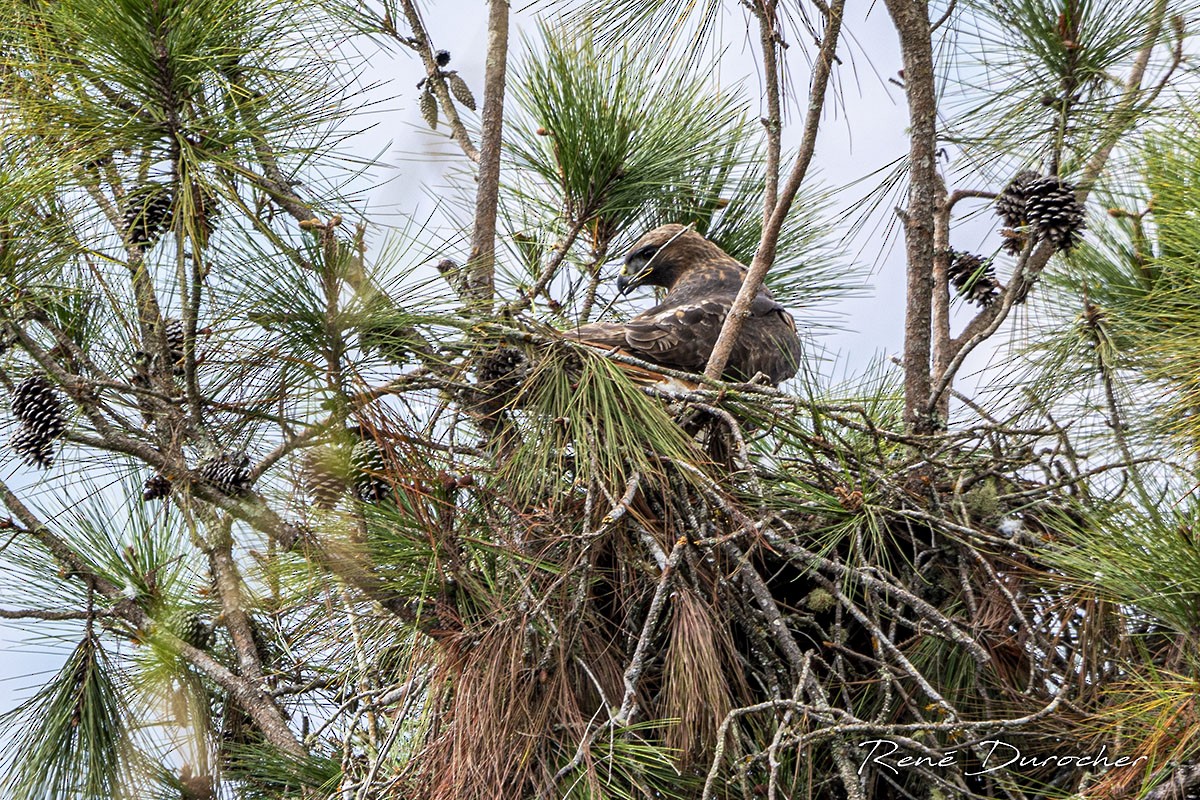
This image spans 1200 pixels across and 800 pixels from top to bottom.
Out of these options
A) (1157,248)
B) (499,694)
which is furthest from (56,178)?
(1157,248)

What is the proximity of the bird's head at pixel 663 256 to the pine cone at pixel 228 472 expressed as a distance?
1655 mm

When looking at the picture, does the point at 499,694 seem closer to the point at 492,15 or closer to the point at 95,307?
the point at 95,307

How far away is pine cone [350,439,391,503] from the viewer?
290 cm

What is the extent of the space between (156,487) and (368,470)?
0.79 meters

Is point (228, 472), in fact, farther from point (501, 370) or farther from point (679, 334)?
point (679, 334)

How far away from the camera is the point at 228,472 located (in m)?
3.00

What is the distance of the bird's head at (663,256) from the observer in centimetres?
441

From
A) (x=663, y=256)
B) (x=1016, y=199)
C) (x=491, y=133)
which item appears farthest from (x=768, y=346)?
(x=491, y=133)

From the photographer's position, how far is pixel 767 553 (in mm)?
3281

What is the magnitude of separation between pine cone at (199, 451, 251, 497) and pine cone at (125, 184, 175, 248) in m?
0.55

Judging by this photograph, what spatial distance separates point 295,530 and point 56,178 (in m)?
0.87

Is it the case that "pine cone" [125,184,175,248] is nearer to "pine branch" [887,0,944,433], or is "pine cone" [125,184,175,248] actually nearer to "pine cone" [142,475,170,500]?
"pine cone" [142,475,170,500]
